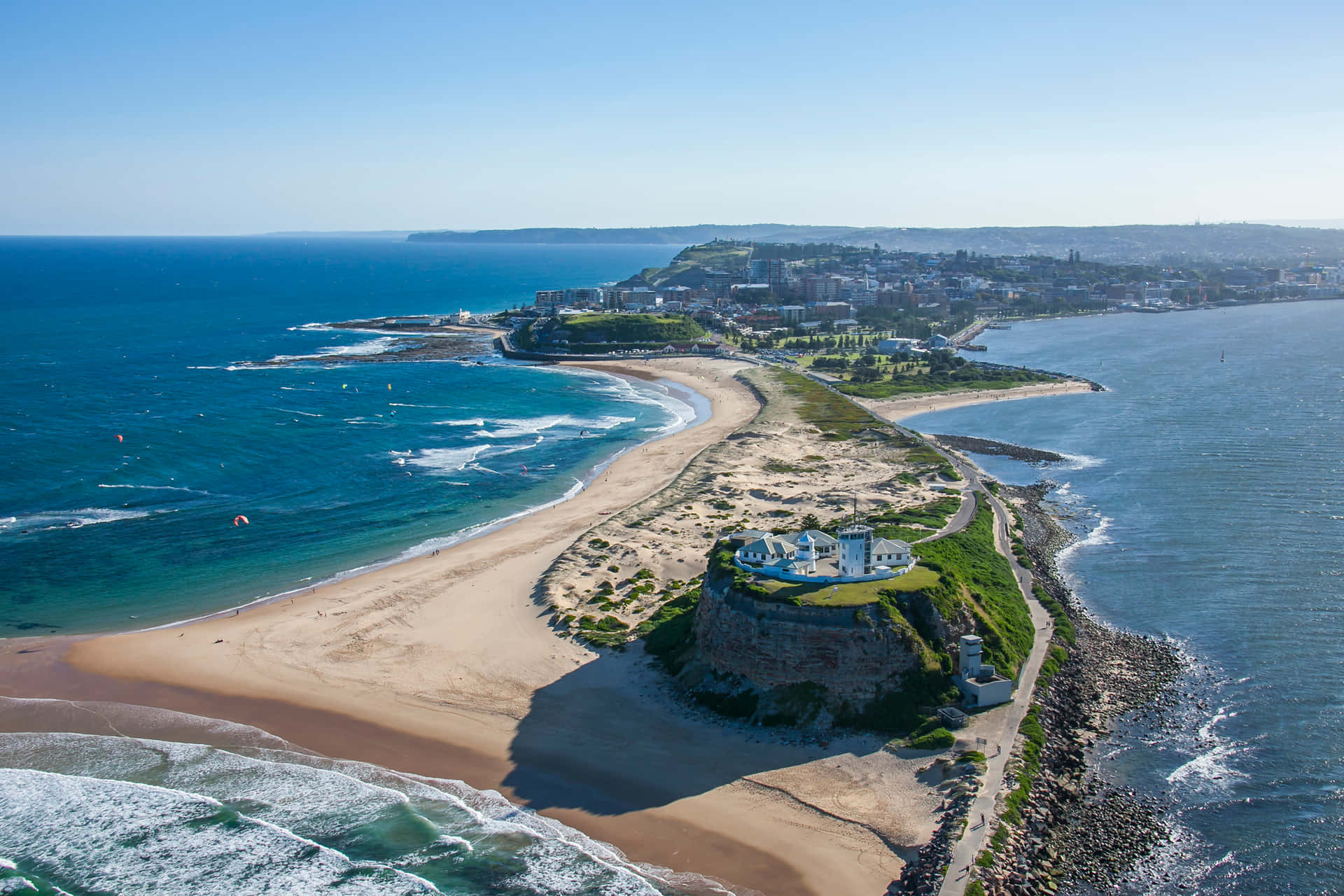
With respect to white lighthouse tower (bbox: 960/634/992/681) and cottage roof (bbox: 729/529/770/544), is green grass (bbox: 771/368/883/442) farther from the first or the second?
white lighthouse tower (bbox: 960/634/992/681)

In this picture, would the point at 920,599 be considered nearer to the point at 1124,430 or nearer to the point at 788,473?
the point at 788,473

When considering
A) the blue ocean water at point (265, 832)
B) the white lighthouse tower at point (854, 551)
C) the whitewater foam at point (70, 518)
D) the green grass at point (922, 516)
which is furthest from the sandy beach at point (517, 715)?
the green grass at point (922, 516)

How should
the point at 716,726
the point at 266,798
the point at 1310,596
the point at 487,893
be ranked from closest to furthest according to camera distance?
1. the point at 487,893
2. the point at 266,798
3. the point at 716,726
4. the point at 1310,596

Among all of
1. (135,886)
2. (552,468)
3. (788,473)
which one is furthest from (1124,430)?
(135,886)

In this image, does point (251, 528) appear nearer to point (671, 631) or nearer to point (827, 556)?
point (671, 631)

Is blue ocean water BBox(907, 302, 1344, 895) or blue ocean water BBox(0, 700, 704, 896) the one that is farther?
blue ocean water BBox(907, 302, 1344, 895)

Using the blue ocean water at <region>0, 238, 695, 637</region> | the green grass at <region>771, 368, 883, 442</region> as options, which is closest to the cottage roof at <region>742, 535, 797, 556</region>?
the blue ocean water at <region>0, 238, 695, 637</region>

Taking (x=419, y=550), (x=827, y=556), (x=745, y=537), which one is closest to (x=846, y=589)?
(x=827, y=556)
